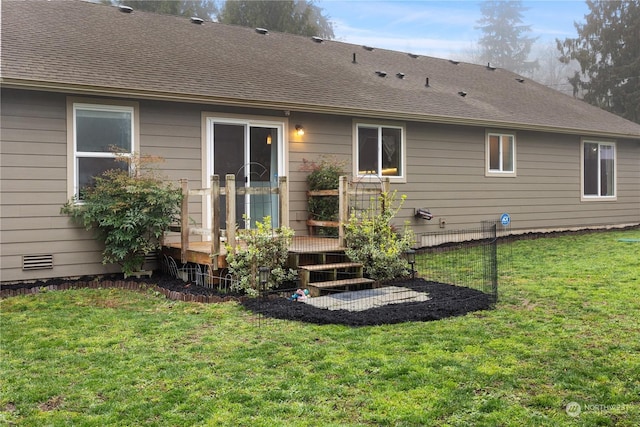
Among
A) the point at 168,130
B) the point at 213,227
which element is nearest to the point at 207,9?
the point at 168,130

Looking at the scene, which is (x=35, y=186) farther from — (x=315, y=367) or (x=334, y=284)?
(x=315, y=367)

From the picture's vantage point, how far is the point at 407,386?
3365 mm

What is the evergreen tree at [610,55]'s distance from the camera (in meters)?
24.0

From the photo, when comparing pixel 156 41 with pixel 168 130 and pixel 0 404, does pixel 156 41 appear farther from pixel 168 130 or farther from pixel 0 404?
pixel 0 404

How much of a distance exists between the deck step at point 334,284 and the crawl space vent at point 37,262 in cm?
360

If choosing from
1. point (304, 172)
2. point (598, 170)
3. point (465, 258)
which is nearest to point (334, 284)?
point (304, 172)

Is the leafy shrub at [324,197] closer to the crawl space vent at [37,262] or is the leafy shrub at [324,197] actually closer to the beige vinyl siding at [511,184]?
the beige vinyl siding at [511,184]

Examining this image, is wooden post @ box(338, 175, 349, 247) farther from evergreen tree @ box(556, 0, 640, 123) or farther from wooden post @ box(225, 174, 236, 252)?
evergreen tree @ box(556, 0, 640, 123)

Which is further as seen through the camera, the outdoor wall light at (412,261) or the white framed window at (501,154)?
the white framed window at (501,154)

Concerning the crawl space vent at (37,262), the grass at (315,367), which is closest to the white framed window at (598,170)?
the grass at (315,367)

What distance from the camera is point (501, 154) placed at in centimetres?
1195

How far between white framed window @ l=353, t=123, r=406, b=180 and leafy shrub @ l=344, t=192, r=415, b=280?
3110 millimetres

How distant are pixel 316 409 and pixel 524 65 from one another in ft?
143

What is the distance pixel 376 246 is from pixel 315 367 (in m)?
3.16
